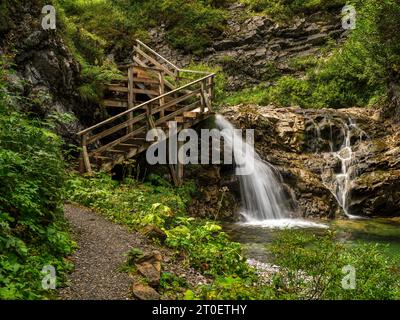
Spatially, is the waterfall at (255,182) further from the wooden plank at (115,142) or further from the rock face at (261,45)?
the rock face at (261,45)

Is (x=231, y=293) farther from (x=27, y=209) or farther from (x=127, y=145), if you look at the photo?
(x=127, y=145)

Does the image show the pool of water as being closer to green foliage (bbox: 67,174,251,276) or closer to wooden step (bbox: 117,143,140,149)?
green foliage (bbox: 67,174,251,276)

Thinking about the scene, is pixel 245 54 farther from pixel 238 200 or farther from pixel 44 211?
pixel 44 211

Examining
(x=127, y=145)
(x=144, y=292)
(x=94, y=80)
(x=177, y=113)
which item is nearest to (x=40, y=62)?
(x=94, y=80)

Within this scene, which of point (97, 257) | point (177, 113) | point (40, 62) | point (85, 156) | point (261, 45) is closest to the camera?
point (97, 257)

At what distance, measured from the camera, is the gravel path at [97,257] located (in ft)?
17.6

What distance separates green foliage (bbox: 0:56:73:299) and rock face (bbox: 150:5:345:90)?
2148cm

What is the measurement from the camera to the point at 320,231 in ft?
41.9

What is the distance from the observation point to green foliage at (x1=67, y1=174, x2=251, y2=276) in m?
7.35

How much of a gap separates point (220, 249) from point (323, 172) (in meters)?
10.4

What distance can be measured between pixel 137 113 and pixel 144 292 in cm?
1118

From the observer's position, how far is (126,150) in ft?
44.6
